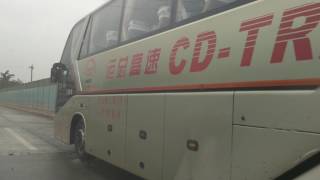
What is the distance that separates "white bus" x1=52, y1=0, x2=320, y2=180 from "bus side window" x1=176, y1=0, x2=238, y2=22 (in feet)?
0.05

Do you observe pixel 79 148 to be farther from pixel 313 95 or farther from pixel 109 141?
pixel 313 95

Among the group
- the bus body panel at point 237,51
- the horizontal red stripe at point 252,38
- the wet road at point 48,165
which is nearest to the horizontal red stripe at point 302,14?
the bus body panel at point 237,51

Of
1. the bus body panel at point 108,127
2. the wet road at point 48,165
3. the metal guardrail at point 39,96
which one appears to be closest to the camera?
the bus body panel at point 108,127

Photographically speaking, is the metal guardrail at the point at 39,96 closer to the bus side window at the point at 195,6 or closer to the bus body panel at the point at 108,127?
the bus body panel at the point at 108,127

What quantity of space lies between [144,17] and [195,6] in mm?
1594

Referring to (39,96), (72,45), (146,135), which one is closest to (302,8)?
(146,135)

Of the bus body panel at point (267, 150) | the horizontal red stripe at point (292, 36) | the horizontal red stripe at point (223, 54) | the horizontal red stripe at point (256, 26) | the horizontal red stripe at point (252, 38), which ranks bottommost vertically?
the bus body panel at point (267, 150)

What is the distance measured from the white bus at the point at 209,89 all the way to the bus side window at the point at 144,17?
2cm

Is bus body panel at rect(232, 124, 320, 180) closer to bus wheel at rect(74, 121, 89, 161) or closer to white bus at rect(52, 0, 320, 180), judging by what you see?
white bus at rect(52, 0, 320, 180)

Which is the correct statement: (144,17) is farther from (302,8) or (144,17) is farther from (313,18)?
(313,18)

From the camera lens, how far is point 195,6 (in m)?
5.83

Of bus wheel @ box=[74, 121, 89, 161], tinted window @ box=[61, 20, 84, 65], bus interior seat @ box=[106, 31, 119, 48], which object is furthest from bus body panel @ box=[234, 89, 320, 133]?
tinted window @ box=[61, 20, 84, 65]

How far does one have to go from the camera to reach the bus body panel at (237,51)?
4.03 meters

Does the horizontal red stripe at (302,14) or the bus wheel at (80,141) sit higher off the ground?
the horizontal red stripe at (302,14)
